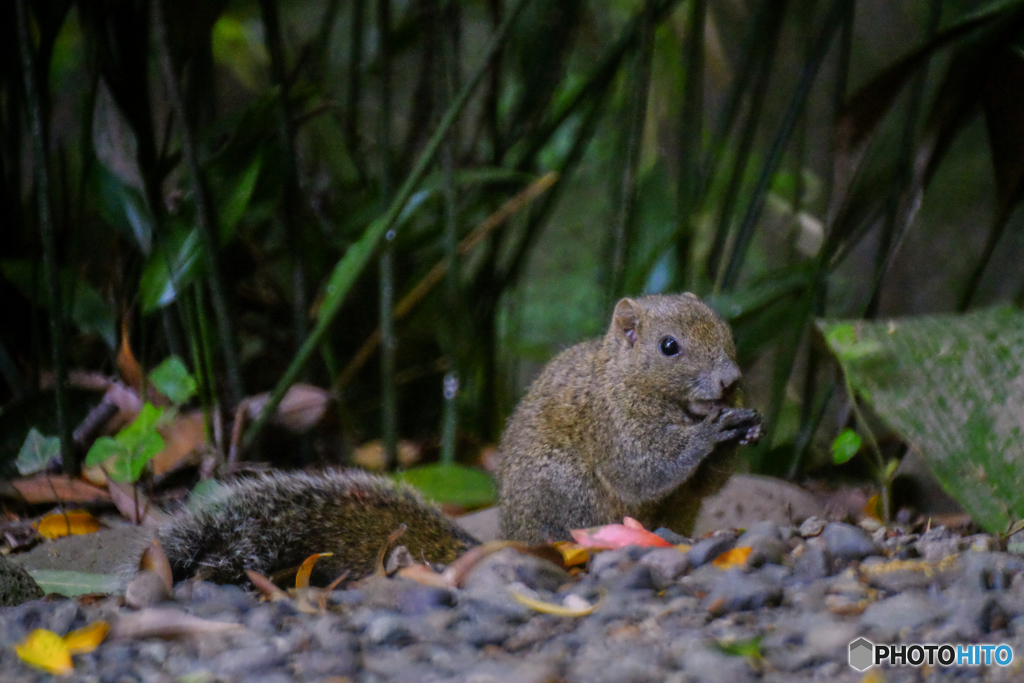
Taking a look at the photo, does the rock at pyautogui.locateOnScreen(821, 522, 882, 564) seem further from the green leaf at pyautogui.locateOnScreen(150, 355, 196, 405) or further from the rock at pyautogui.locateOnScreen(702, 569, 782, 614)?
the green leaf at pyautogui.locateOnScreen(150, 355, 196, 405)

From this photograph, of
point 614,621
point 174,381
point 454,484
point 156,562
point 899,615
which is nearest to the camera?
point 899,615

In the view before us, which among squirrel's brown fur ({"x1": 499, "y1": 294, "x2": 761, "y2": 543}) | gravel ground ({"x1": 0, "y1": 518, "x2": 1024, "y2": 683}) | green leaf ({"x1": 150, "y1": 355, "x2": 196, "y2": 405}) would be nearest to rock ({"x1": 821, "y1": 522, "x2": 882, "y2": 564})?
gravel ground ({"x1": 0, "y1": 518, "x2": 1024, "y2": 683})

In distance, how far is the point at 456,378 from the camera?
3.54 metres

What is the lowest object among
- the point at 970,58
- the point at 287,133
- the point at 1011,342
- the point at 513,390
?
the point at 513,390

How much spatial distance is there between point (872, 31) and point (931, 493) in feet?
12.0

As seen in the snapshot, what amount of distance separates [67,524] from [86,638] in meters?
1.28

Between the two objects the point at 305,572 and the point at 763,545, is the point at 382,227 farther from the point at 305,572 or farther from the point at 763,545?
the point at 763,545

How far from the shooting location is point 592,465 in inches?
103

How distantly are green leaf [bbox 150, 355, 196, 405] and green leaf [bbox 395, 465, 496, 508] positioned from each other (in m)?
0.78

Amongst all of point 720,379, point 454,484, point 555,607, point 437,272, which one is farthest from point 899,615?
point 437,272

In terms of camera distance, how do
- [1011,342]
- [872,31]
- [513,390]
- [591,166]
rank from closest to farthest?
[1011,342], [513,390], [872,31], [591,166]

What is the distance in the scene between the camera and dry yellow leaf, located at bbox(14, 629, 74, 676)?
156cm

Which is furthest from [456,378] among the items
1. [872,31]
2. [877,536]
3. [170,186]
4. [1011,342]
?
[872,31]

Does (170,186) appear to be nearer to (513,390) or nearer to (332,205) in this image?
(332,205)
